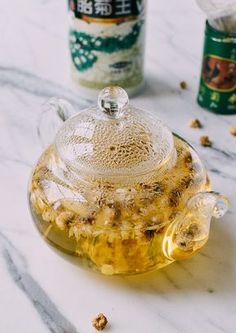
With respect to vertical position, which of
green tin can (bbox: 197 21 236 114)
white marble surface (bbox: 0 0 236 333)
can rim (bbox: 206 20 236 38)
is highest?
can rim (bbox: 206 20 236 38)

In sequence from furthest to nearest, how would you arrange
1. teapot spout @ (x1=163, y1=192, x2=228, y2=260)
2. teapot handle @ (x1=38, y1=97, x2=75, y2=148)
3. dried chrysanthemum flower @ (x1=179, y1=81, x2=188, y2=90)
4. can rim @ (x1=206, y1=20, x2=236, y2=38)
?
dried chrysanthemum flower @ (x1=179, y1=81, x2=188, y2=90) → can rim @ (x1=206, y1=20, x2=236, y2=38) → teapot handle @ (x1=38, y1=97, x2=75, y2=148) → teapot spout @ (x1=163, y1=192, x2=228, y2=260)

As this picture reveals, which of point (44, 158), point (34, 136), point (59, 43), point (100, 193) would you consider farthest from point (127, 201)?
point (59, 43)

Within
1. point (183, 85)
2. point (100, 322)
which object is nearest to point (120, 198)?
point (100, 322)

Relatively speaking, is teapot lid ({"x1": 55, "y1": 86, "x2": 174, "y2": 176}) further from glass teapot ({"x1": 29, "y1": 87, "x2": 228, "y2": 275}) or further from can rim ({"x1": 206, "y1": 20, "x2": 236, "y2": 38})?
can rim ({"x1": 206, "y1": 20, "x2": 236, "y2": 38})

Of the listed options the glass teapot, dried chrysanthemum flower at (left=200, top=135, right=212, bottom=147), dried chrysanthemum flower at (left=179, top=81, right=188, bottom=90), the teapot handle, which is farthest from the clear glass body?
dried chrysanthemum flower at (left=179, top=81, right=188, bottom=90)

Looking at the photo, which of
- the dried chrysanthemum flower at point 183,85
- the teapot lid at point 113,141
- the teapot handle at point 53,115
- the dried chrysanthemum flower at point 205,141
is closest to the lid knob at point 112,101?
the teapot lid at point 113,141
